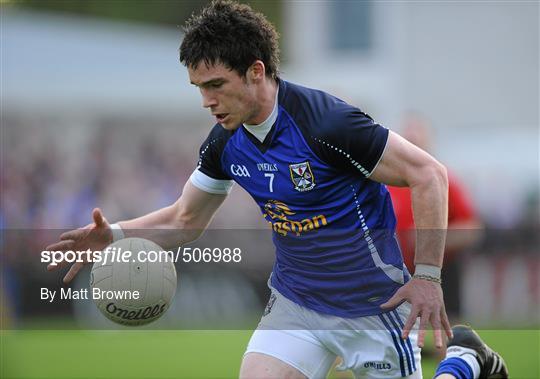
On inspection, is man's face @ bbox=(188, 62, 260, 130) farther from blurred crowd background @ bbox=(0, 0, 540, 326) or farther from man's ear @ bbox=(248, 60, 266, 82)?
blurred crowd background @ bbox=(0, 0, 540, 326)

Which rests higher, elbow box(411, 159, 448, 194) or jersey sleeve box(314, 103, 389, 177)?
jersey sleeve box(314, 103, 389, 177)

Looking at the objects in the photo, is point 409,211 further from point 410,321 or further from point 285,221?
point 410,321

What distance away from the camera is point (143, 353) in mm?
11773

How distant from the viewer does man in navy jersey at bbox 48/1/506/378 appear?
506cm

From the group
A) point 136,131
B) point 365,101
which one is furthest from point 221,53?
point 365,101

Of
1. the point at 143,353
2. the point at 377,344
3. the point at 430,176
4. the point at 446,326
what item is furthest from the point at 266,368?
the point at 143,353

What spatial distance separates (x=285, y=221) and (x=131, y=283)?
0.90 m

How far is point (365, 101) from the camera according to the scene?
26125 mm

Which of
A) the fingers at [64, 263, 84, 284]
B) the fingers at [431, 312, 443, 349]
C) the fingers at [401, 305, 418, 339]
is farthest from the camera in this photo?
the fingers at [64, 263, 84, 284]

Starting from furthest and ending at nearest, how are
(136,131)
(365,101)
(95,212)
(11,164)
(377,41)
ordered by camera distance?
(377,41)
(365,101)
(136,131)
(11,164)
(95,212)

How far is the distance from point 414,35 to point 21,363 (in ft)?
82.1

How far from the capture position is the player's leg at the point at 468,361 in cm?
636

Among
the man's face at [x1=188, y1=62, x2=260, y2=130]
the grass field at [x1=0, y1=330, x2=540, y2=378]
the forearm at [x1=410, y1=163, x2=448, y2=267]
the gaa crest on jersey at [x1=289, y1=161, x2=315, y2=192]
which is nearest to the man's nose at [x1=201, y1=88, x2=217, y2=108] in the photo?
the man's face at [x1=188, y1=62, x2=260, y2=130]

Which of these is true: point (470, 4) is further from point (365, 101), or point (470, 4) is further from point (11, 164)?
point (11, 164)
